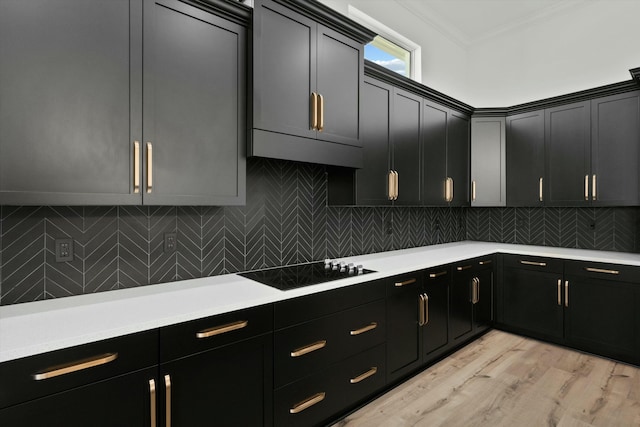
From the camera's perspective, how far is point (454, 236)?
4352 millimetres

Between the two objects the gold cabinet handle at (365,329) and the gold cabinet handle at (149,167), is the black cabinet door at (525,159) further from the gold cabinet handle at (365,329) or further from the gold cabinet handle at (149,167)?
the gold cabinet handle at (149,167)

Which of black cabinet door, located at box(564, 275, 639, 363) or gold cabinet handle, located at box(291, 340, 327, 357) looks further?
black cabinet door, located at box(564, 275, 639, 363)

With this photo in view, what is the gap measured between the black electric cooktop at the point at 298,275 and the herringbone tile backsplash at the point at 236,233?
0.13m

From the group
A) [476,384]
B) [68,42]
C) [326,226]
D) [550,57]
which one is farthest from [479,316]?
[68,42]

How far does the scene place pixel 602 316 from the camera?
118 inches

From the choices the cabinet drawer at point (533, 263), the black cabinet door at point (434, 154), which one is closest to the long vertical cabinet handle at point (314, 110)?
the black cabinet door at point (434, 154)

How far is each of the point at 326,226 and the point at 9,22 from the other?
2.16m

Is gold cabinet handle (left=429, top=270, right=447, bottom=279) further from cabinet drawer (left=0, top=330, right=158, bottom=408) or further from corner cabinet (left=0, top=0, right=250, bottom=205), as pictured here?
cabinet drawer (left=0, top=330, right=158, bottom=408)

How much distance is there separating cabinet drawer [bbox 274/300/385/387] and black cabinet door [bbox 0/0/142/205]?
41.0 inches

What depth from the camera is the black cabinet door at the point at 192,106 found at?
5.36ft

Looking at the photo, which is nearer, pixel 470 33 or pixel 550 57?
pixel 550 57

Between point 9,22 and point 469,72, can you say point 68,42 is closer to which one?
point 9,22

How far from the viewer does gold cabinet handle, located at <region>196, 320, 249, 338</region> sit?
1489mm

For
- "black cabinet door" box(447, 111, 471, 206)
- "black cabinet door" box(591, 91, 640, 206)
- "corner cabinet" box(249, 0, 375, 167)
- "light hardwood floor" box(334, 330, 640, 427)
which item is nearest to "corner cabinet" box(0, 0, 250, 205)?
"corner cabinet" box(249, 0, 375, 167)
